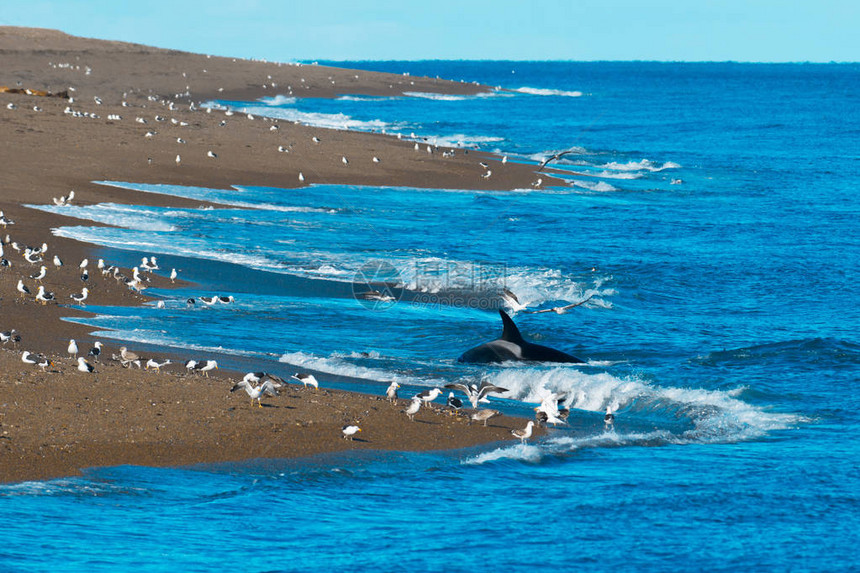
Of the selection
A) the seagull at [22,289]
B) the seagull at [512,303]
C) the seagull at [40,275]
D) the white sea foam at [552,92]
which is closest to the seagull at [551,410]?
the seagull at [512,303]

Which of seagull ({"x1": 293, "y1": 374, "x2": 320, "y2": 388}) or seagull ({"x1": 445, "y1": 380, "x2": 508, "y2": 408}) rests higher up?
seagull ({"x1": 293, "y1": 374, "x2": 320, "y2": 388})

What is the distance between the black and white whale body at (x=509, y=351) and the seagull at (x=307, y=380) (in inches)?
145

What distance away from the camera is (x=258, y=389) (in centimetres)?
1356

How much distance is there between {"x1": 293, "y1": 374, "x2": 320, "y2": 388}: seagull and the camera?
1465 centimetres

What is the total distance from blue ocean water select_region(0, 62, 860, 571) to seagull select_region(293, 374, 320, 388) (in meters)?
0.86

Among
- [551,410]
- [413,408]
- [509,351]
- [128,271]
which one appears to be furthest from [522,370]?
[128,271]

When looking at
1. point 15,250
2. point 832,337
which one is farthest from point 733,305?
point 15,250

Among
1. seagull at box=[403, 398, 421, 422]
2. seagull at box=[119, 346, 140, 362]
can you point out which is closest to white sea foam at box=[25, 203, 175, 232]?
seagull at box=[119, 346, 140, 362]

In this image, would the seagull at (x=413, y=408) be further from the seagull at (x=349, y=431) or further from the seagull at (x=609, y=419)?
the seagull at (x=609, y=419)

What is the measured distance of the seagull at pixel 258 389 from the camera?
13516mm

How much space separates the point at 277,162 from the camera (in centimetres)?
4134

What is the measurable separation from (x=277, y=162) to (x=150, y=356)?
2624 cm

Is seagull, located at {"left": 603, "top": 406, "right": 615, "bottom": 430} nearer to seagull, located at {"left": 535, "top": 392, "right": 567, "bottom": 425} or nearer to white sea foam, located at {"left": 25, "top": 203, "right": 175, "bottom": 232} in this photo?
seagull, located at {"left": 535, "top": 392, "right": 567, "bottom": 425}

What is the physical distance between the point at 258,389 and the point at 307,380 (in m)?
1.25
